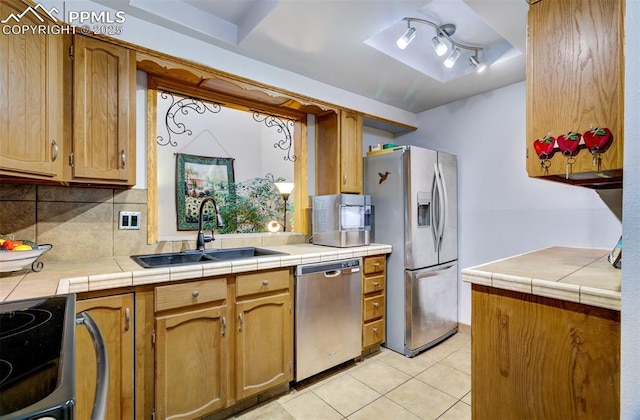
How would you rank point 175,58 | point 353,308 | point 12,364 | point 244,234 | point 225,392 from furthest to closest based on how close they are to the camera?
point 244,234 → point 353,308 → point 175,58 → point 225,392 → point 12,364

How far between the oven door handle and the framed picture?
1.80 meters

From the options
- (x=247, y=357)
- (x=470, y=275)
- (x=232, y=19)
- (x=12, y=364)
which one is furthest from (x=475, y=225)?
(x=12, y=364)

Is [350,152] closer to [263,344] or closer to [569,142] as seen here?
[263,344]

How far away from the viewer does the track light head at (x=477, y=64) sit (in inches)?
94.0

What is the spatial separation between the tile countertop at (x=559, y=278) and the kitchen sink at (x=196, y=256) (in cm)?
130

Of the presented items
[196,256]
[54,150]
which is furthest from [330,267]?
[54,150]

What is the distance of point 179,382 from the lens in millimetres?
1638

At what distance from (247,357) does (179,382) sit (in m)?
0.38

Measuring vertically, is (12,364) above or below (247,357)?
above

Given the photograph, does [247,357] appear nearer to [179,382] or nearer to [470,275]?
[179,382]

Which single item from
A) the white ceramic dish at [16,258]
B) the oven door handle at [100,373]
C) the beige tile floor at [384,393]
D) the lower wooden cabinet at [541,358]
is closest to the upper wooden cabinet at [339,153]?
the beige tile floor at [384,393]

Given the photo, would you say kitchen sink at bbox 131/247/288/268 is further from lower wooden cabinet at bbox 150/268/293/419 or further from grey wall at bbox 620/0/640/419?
grey wall at bbox 620/0/640/419

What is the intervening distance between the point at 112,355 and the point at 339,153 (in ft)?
7.02

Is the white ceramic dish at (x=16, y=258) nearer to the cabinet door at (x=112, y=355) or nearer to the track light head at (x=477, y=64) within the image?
the cabinet door at (x=112, y=355)
